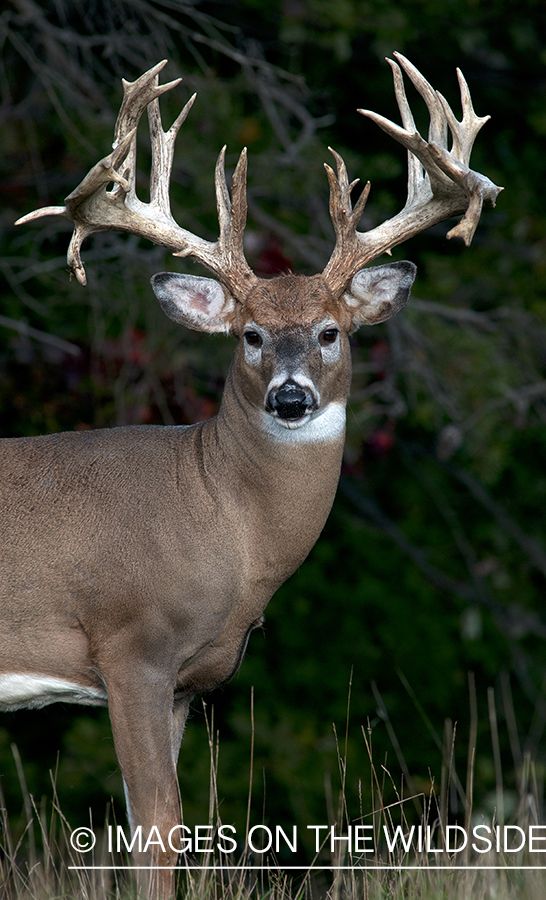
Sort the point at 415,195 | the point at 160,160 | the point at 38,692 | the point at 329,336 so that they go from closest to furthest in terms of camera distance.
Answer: the point at 38,692, the point at 329,336, the point at 415,195, the point at 160,160

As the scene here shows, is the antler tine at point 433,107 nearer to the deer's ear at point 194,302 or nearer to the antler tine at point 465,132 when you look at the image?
the antler tine at point 465,132

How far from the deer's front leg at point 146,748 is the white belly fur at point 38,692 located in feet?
0.65

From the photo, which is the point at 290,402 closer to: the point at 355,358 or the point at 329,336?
the point at 329,336

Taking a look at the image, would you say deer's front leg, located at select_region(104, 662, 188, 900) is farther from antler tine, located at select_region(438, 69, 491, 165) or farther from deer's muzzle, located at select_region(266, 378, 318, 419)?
antler tine, located at select_region(438, 69, 491, 165)

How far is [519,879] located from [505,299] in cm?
487

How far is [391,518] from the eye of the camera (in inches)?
325

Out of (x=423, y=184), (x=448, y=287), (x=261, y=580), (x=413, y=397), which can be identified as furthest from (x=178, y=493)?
(x=448, y=287)

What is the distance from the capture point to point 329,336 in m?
3.70

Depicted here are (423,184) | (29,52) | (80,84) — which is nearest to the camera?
(423,184)

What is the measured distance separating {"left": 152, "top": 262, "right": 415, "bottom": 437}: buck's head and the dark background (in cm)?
97

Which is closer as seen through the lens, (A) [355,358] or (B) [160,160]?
(B) [160,160]

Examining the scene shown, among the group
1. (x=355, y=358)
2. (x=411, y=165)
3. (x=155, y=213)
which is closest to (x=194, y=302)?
(x=155, y=213)

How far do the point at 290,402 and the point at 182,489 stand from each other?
0.52 m

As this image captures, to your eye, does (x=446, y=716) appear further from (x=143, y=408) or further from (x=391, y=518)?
(x=143, y=408)
